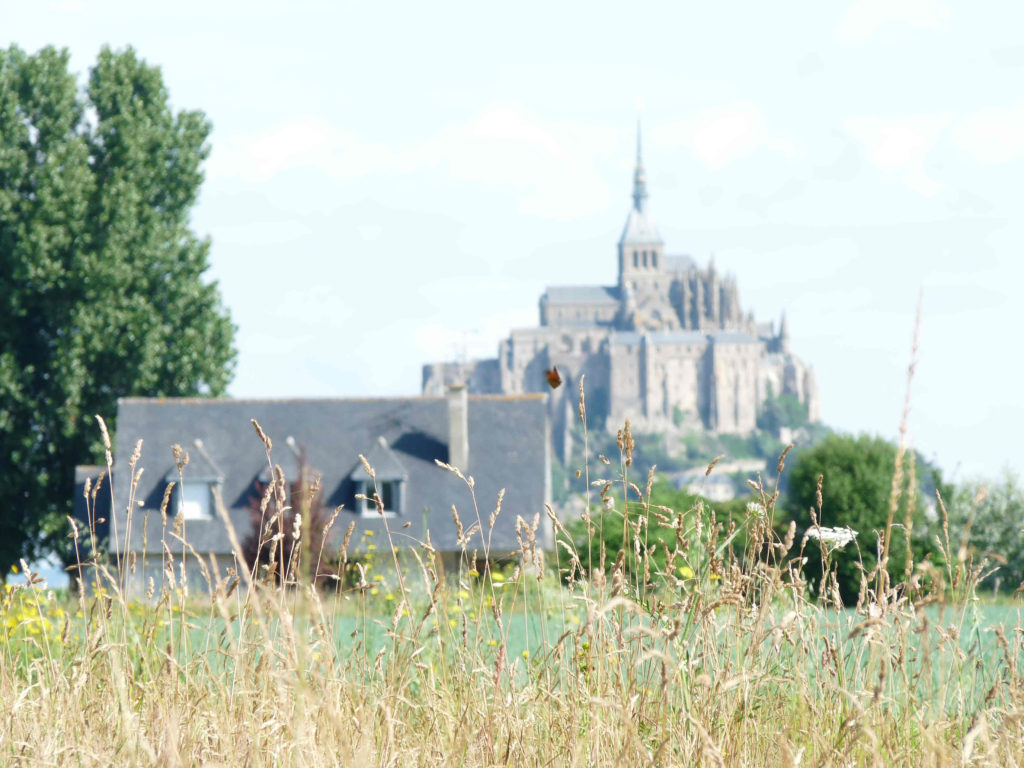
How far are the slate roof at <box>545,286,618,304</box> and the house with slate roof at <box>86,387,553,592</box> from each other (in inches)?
4357

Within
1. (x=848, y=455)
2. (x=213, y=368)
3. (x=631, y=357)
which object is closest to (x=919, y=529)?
(x=848, y=455)

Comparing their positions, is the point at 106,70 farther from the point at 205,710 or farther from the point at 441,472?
the point at 205,710

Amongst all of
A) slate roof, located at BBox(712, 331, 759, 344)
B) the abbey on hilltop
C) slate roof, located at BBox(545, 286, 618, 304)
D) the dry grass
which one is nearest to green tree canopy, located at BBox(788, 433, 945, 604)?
the dry grass

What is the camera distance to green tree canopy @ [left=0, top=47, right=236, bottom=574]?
2381 cm

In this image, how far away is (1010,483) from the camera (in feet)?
102

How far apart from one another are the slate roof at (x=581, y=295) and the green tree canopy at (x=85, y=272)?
113 meters

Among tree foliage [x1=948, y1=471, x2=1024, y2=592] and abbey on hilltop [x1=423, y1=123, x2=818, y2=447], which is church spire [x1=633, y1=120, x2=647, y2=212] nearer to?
abbey on hilltop [x1=423, y1=123, x2=818, y2=447]

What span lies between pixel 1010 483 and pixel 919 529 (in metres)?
12.5

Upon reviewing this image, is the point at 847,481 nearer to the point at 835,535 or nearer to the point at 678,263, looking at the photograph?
the point at 835,535

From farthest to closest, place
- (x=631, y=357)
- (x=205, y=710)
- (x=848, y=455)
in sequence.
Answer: (x=631, y=357)
(x=848, y=455)
(x=205, y=710)

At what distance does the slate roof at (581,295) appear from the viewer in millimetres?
137250

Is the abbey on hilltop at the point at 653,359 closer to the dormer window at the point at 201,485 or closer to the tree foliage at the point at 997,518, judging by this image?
the tree foliage at the point at 997,518

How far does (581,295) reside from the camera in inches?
5453

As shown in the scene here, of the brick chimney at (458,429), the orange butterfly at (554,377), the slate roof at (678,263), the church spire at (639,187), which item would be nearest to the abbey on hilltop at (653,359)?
the slate roof at (678,263)
